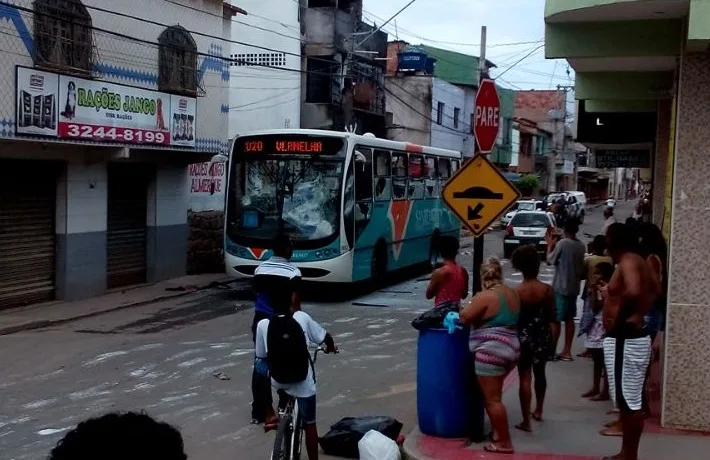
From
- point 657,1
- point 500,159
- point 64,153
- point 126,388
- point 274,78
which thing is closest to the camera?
point 657,1

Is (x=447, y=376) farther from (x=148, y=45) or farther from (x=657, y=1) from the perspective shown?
(x=148, y=45)

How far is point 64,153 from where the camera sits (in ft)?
57.6

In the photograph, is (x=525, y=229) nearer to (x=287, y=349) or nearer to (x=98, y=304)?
(x=98, y=304)

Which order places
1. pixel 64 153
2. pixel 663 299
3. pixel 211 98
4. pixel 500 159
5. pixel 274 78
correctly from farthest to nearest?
pixel 500 159 < pixel 274 78 < pixel 211 98 < pixel 64 153 < pixel 663 299

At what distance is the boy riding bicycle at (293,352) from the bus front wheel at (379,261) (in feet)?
41.1

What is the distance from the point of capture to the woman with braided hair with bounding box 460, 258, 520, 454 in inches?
286

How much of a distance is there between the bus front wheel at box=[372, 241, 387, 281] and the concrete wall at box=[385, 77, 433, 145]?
25.9 metres

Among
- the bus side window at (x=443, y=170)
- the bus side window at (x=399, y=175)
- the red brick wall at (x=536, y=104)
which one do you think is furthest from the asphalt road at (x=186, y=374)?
the red brick wall at (x=536, y=104)

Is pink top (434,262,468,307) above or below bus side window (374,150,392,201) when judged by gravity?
below

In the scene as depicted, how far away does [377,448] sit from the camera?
7.05 metres

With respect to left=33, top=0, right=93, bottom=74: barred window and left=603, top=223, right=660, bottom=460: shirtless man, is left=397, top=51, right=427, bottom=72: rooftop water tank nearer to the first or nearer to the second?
left=33, top=0, right=93, bottom=74: barred window

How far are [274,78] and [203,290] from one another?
49.1 feet

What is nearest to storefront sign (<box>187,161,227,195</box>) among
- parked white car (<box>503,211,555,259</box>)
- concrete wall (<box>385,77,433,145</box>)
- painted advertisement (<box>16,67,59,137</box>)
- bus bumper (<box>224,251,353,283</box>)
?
bus bumper (<box>224,251,353,283</box>)

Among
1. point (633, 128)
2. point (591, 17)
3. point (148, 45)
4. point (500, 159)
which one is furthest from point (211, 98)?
point (500, 159)
